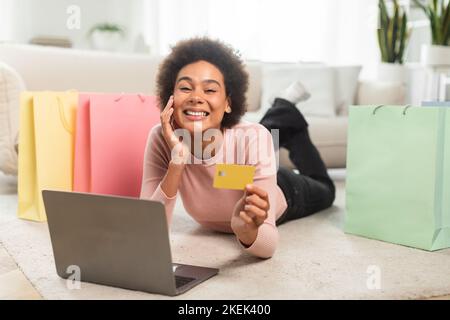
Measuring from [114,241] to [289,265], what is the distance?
47 cm

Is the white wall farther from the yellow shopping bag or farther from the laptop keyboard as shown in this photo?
the laptop keyboard

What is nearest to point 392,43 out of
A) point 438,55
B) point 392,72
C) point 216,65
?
point 392,72

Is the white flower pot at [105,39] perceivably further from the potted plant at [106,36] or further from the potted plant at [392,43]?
the potted plant at [392,43]

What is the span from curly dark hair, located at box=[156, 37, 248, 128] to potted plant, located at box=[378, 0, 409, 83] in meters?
2.59

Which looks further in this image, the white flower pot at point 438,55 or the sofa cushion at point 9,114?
the white flower pot at point 438,55

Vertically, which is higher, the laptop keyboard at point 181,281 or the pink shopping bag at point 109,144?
the pink shopping bag at point 109,144

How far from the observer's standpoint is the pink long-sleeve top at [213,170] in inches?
58.6

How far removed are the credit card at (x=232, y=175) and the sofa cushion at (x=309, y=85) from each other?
1.96 meters

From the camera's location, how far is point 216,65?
150cm

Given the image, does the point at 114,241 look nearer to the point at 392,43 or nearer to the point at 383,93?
the point at 383,93

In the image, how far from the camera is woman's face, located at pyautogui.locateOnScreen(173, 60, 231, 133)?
145 cm

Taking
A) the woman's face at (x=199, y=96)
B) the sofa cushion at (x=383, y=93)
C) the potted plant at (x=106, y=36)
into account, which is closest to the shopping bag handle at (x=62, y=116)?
the woman's face at (x=199, y=96)

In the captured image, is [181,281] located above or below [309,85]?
below

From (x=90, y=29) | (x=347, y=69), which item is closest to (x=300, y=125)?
(x=347, y=69)
